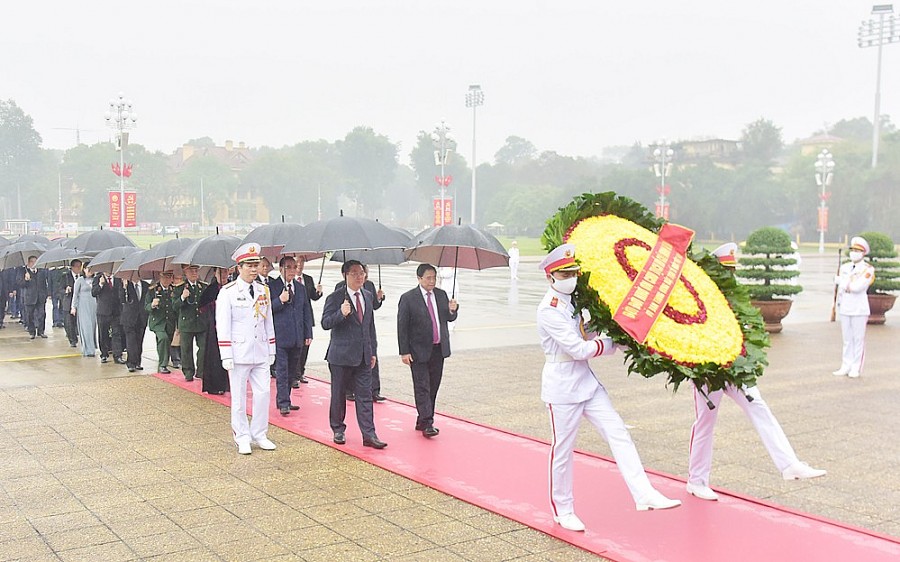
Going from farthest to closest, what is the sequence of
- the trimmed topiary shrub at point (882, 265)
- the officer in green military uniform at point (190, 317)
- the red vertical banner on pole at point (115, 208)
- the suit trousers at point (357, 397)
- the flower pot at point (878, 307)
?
1. the red vertical banner on pole at point (115, 208)
2. the trimmed topiary shrub at point (882, 265)
3. the flower pot at point (878, 307)
4. the officer in green military uniform at point (190, 317)
5. the suit trousers at point (357, 397)

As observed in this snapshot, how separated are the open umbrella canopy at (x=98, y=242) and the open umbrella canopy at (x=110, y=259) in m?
0.84

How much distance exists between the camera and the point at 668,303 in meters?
5.49

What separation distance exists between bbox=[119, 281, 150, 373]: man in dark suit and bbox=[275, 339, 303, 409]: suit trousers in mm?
3496

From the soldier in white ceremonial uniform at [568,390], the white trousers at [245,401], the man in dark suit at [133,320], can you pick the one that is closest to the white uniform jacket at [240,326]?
the white trousers at [245,401]

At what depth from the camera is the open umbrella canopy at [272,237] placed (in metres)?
9.94

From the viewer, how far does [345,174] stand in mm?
114688

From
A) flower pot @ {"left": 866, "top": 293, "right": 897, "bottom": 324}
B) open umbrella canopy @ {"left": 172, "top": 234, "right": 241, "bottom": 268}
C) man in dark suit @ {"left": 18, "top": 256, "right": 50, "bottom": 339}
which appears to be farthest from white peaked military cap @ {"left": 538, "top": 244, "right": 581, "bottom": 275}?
flower pot @ {"left": 866, "top": 293, "right": 897, "bottom": 324}

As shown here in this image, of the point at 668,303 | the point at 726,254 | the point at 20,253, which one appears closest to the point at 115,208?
the point at 20,253

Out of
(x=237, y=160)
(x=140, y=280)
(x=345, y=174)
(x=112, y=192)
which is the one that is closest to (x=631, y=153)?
(x=345, y=174)

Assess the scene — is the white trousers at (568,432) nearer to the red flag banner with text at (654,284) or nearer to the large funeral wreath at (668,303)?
the large funeral wreath at (668,303)

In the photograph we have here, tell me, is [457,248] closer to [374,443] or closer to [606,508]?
[374,443]

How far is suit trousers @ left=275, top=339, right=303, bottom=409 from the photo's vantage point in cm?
959

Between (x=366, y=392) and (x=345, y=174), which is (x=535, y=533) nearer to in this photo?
(x=366, y=392)

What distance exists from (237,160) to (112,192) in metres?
77.1
